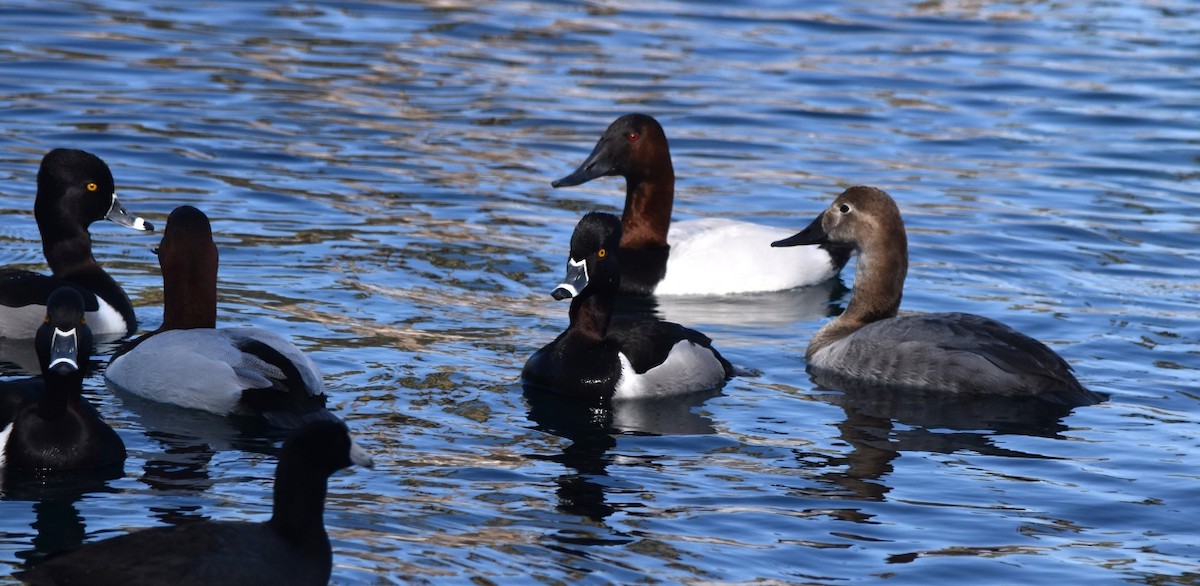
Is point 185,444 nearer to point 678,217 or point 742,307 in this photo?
point 742,307

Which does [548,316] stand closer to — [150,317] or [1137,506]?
[150,317]

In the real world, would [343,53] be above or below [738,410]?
above

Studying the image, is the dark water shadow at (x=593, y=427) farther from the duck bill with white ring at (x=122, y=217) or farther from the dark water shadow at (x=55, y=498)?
the duck bill with white ring at (x=122, y=217)

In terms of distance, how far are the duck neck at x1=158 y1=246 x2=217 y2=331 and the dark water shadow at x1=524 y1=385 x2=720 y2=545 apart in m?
1.78

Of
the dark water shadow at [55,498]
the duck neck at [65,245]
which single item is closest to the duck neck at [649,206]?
the duck neck at [65,245]

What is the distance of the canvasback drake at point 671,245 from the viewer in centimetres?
1259

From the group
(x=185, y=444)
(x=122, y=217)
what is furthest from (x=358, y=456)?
(x=122, y=217)

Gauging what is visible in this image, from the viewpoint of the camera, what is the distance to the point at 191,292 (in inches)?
373

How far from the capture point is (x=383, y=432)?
8.67m

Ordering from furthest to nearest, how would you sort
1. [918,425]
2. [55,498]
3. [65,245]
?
[65,245], [918,425], [55,498]

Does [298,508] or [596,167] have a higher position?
[596,167]

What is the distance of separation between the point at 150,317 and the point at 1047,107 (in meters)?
11.6

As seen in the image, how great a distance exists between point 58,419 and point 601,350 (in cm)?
315

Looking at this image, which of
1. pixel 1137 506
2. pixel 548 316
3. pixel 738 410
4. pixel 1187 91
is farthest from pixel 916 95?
pixel 1137 506
